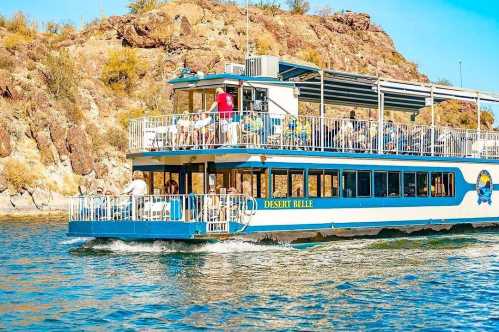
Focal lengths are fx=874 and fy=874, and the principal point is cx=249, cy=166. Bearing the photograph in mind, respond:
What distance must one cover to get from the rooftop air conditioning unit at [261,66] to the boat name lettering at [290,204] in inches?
165

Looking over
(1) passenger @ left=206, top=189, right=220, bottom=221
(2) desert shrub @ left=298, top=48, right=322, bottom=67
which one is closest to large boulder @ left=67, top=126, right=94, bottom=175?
(1) passenger @ left=206, top=189, right=220, bottom=221

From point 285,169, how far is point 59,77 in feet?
99.5

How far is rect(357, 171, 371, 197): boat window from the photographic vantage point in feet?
88.8

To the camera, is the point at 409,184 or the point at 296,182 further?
the point at 409,184

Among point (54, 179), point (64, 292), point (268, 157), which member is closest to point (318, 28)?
point (54, 179)

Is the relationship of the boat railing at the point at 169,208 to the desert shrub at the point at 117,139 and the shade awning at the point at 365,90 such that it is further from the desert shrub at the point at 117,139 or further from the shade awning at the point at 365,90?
the desert shrub at the point at 117,139

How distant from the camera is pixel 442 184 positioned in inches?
1178

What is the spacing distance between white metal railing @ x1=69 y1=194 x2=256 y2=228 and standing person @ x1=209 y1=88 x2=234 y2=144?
1.81 metres

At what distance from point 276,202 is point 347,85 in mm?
7595

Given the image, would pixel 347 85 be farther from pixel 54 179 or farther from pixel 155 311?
pixel 54 179

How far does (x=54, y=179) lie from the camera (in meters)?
45.8

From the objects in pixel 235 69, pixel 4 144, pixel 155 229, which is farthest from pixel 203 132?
pixel 4 144

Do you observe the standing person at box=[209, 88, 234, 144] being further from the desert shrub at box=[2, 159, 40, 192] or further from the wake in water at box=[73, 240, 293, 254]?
the desert shrub at box=[2, 159, 40, 192]

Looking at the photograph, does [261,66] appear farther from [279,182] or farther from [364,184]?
[364,184]
